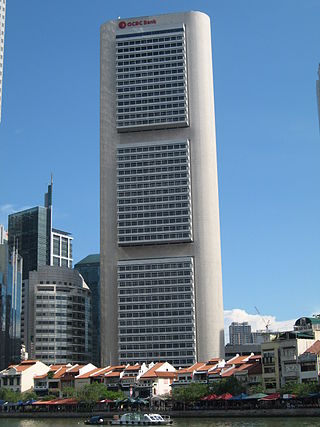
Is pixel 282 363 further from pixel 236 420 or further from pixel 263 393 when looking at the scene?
pixel 236 420

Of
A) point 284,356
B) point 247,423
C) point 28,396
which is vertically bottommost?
point 247,423

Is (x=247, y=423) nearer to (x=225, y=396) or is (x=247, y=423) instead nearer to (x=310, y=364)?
(x=225, y=396)

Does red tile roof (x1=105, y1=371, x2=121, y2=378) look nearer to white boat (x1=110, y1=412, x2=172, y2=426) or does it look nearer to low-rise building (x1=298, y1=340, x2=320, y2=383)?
low-rise building (x1=298, y1=340, x2=320, y2=383)

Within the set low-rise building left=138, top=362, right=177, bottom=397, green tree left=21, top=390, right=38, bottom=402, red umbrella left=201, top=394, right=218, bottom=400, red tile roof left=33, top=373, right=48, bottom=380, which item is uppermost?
red tile roof left=33, top=373, right=48, bottom=380

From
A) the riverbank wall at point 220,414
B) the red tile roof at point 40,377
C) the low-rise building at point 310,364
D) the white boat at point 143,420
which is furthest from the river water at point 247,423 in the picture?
the red tile roof at point 40,377

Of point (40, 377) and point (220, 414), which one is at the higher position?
point (40, 377)

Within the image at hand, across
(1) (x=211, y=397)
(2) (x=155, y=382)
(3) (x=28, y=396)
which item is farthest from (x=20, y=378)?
(1) (x=211, y=397)

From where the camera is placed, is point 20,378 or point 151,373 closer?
point 151,373

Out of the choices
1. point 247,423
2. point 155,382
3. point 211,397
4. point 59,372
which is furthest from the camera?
point 59,372

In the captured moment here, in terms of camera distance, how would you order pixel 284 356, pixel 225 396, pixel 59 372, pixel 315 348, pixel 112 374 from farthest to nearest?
pixel 59 372 < pixel 112 374 < pixel 284 356 < pixel 315 348 < pixel 225 396

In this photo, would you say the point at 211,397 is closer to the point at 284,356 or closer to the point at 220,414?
the point at 220,414

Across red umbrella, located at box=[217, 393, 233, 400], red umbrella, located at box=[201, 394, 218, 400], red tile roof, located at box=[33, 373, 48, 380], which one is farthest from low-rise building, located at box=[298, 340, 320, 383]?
red tile roof, located at box=[33, 373, 48, 380]

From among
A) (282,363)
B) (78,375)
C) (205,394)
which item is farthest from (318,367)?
(78,375)

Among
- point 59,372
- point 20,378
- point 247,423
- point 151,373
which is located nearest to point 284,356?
point 247,423
